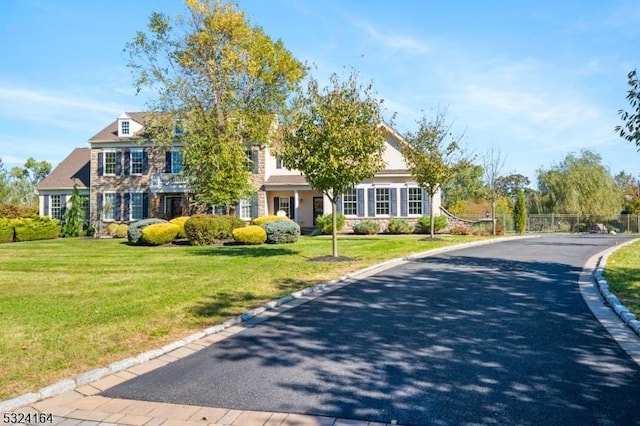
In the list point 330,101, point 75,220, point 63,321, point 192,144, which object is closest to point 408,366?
point 63,321

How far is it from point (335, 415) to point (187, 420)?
42.9 inches

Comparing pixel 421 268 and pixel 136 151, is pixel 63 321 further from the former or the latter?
pixel 136 151

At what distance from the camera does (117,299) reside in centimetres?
767

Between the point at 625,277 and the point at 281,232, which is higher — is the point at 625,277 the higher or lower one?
the lower one

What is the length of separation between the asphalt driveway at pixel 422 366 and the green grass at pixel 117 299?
0.87m

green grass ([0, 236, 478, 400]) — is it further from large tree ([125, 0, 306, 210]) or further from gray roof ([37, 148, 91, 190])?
gray roof ([37, 148, 91, 190])

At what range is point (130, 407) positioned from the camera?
3592 millimetres

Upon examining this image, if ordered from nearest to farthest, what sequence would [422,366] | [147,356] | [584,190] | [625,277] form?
[422,366]
[147,356]
[625,277]
[584,190]

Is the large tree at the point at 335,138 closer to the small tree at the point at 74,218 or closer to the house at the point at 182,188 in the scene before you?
the house at the point at 182,188

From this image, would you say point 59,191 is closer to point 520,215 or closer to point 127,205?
point 127,205

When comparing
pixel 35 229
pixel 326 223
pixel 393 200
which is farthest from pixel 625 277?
pixel 35 229

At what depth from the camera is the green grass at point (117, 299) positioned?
473 centimetres

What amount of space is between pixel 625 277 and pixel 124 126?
3034 cm

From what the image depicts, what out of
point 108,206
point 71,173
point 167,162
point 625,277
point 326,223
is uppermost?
point 167,162
